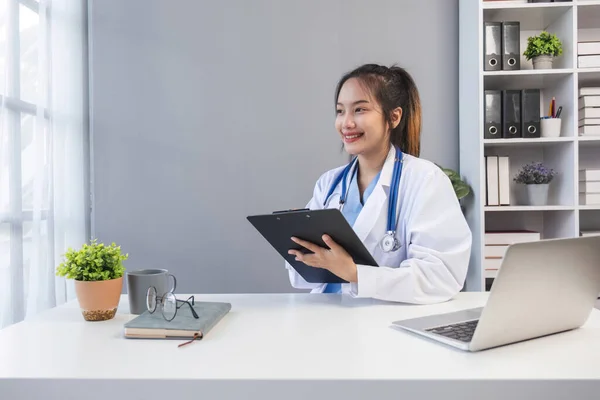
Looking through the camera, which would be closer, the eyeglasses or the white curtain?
the eyeglasses

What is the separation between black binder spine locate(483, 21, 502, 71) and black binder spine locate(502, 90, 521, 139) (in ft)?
0.54

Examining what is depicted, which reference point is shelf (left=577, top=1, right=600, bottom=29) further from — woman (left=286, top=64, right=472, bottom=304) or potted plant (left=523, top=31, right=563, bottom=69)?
woman (left=286, top=64, right=472, bottom=304)

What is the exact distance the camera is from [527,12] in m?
2.82

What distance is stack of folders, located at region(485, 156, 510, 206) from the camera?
282 centimetres

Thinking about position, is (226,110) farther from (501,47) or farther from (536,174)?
(536,174)

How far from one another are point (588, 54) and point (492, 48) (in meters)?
0.50

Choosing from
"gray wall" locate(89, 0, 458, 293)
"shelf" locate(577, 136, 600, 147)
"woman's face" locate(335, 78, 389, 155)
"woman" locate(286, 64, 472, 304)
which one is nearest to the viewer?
"woman" locate(286, 64, 472, 304)

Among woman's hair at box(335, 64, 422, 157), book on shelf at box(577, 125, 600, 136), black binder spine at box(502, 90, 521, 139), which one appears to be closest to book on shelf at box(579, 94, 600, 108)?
book on shelf at box(577, 125, 600, 136)

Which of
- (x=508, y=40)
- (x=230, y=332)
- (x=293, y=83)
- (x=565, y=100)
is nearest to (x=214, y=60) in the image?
(x=293, y=83)

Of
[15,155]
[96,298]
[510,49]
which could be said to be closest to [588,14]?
[510,49]

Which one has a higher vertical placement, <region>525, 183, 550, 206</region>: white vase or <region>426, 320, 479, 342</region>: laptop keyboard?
<region>525, 183, 550, 206</region>: white vase

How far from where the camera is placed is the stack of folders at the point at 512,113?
278cm

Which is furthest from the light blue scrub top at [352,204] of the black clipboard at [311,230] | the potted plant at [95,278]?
the potted plant at [95,278]

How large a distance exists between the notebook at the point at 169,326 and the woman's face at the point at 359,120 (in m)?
0.95
